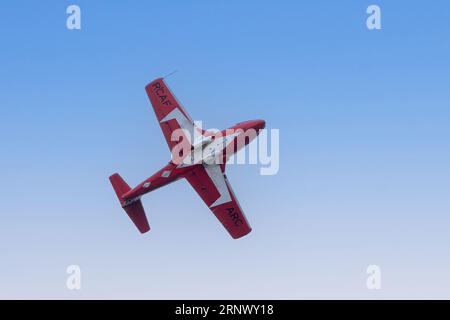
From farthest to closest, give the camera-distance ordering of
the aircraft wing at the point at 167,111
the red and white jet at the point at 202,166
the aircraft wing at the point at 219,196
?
1. the aircraft wing at the point at 167,111
2. the aircraft wing at the point at 219,196
3. the red and white jet at the point at 202,166

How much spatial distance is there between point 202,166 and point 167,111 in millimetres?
4069

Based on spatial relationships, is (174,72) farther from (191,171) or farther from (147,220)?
(147,220)

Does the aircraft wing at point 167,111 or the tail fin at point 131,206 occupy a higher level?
the aircraft wing at point 167,111

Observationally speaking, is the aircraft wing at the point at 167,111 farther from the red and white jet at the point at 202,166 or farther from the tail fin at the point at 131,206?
the tail fin at the point at 131,206

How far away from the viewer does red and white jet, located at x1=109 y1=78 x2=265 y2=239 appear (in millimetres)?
31109

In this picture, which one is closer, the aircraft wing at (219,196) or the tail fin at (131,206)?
the aircraft wing at (219,196)

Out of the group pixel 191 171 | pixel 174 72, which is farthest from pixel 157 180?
pixel 174 72

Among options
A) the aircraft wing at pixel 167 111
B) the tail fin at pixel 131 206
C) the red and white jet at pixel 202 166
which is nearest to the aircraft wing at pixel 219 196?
the red and white jet at pixel 202 166

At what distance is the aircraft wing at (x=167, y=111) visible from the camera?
32.2m

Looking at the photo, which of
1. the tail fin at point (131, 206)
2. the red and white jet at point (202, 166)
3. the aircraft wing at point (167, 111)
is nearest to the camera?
the red and white jet at point (202, 166)

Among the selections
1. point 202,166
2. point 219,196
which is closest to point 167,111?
point 202,166

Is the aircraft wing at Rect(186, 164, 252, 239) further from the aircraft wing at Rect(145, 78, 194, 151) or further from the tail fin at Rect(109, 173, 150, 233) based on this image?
the tail fin at Rect(109, 173, 150, 233)

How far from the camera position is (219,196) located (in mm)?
31594

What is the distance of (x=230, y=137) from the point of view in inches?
1227
